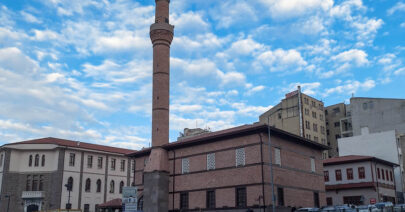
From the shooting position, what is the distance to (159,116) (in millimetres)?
42469

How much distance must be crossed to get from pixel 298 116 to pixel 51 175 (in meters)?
46.3

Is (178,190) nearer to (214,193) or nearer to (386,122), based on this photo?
(214,193)

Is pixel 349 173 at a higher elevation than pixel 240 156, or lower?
lower

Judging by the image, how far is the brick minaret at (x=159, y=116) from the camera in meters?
40.6

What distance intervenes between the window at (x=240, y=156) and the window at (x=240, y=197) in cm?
226

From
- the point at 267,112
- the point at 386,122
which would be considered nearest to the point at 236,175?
the point at 386,122

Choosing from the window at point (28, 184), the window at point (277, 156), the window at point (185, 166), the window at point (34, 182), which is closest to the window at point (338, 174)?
the window at point (277, 156)

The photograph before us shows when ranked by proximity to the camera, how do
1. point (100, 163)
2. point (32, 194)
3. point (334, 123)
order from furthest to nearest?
point (334, 123) → point (100, 163) → point (32, 194)

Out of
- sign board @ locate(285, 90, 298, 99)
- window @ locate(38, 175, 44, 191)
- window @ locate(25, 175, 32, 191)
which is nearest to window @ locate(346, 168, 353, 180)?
sign board @ locate(285, 90, 298, 99)

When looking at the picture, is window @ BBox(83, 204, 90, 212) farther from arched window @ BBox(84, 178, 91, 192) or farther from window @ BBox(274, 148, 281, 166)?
window @ BBox(274, 148, 281, 166)

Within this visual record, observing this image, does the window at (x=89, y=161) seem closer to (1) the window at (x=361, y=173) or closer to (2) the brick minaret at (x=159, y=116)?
(2) the brick minaret at (x=159, y=116)

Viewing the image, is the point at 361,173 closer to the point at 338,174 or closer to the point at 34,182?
the point at 338,174

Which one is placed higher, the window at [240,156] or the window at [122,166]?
the window at [122,166]

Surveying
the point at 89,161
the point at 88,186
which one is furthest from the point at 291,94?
the point at 88,186
